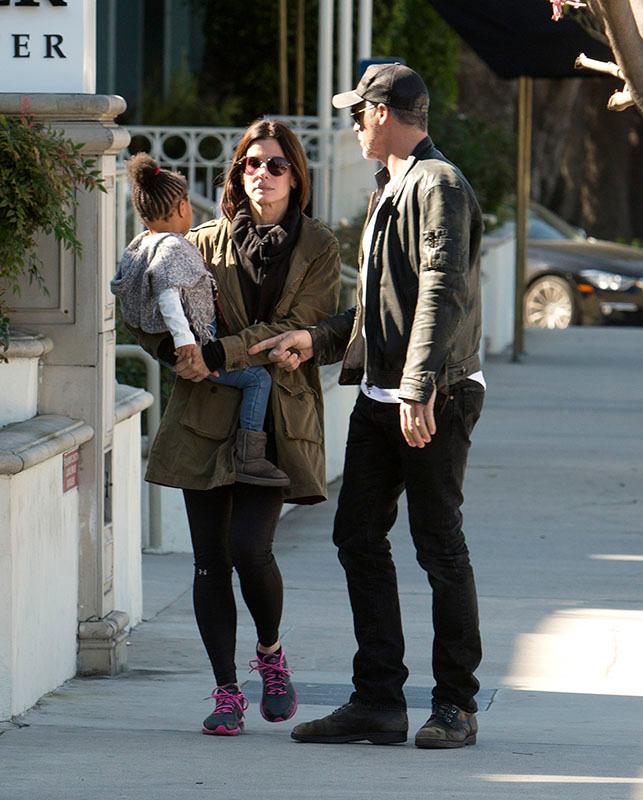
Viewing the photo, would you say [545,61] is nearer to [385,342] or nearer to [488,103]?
[385,342]

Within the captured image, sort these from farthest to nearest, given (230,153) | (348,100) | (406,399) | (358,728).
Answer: (230,153)
(358,728)
(348,100)
(406,399)

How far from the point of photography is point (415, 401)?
15.6ft

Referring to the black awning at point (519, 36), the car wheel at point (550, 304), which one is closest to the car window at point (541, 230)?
the car wheel at point (550, 304)

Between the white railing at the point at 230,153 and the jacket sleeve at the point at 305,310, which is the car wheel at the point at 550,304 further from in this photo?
the jacket sleeve at the point at 305,310

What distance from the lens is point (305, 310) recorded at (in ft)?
17.3

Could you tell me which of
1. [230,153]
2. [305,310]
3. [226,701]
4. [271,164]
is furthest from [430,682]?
[230,153]

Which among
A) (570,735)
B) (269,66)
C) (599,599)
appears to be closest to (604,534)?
(599,599)

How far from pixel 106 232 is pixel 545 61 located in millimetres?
A: 10012

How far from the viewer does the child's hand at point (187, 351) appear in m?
5.07

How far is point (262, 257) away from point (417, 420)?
791mm

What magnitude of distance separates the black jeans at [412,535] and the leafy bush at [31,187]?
1172 millimetres

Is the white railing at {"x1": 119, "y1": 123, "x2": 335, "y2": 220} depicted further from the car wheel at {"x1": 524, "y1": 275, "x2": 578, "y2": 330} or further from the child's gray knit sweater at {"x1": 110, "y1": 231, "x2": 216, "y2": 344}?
the child's gray knit sweater at {"x1": 110, "y1": 231, "x2": 216, "y2": 344}

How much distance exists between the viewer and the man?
15.8ft

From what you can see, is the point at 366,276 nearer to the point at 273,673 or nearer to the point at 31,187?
the point at 31,187
